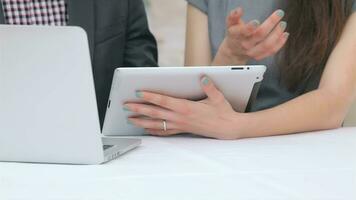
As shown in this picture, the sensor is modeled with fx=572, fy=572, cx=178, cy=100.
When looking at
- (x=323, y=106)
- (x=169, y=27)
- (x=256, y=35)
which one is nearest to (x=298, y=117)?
(x=323, y=106)

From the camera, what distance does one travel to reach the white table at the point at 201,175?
63 centimetres

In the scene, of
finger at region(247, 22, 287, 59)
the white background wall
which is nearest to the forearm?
finger at region(247, 22, 287, 59)

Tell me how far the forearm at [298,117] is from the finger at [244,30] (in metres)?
0.14

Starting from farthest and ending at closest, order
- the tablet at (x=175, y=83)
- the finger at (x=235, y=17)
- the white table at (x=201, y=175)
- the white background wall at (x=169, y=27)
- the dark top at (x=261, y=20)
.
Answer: the white background wall at (x=169, y=27) < the dark top at (x=261, y=20) < the finger at (x=235, y=17) < the tablet at (x=175, y=83) < the white table at (x=201, y=175)

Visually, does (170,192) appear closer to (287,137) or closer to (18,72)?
(18,72)

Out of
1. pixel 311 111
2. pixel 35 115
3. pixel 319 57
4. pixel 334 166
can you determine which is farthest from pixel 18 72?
pixel 319 57

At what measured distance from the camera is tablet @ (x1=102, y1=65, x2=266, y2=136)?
895mm

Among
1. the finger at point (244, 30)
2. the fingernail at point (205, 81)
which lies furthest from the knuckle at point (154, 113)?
the finger at point (244, 30)

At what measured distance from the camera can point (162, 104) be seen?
37.4 inches

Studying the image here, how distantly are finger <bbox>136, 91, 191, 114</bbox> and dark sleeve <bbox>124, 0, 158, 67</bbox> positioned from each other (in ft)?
1.52

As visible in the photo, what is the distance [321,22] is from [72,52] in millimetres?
704

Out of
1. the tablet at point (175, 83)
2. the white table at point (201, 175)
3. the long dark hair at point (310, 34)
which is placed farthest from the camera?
the long dark hair at point (310, 34)

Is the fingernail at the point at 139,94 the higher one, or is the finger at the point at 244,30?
the finger at the point at 244,30

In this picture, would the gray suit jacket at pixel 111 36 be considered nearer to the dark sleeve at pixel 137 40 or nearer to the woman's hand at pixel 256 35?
the dark sleeve at pixel 137 40
